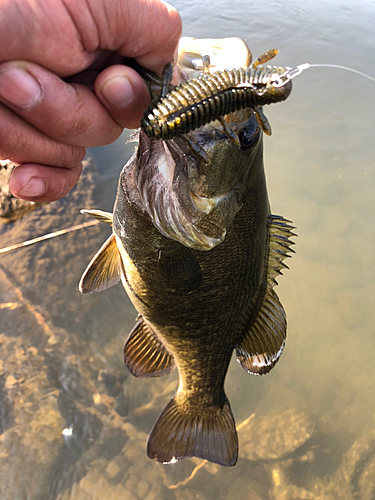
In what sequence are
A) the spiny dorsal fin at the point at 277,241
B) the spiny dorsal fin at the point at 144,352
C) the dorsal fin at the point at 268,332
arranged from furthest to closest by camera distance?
the spiny dorsal fin at the point at 144,352, the dorsal fin at the point at 268,332, the spiny dorsal fin at the point at 277,241

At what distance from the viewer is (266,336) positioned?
1.80 m

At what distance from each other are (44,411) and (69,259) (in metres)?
1.26

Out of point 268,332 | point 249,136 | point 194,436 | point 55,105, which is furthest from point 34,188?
point 194,436

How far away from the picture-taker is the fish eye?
3.62 feet

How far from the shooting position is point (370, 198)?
405 cm

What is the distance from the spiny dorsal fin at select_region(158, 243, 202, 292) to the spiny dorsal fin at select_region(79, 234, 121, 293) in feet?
1.13

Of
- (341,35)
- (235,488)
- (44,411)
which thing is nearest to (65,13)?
(44,411)

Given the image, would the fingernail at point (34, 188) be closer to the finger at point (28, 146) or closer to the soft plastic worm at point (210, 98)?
the finger at point (28, 146)

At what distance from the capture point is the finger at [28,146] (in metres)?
1.11

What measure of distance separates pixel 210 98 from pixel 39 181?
2.58 ft

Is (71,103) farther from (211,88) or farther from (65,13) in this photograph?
(211,88)

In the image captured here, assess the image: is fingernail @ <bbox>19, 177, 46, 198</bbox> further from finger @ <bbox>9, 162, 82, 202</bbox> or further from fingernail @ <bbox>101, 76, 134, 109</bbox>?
fingernail @ <bbox>101, 76, 134, 109</bbox>

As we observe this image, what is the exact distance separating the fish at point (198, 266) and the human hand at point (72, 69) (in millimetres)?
158

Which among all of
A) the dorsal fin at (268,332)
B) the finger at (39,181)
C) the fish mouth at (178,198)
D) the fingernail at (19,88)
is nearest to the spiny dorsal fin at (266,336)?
the dorsal fin at (268,332)
